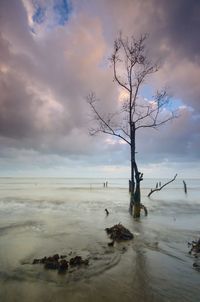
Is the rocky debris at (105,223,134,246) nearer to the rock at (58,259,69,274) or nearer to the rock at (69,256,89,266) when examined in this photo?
the rock at (69,256,89,266)

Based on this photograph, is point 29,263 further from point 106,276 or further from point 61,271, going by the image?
point 106,276

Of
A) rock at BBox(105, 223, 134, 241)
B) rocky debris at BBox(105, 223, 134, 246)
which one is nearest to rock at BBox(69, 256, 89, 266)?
rocky debris at BBox(105, 223, 134, 246)

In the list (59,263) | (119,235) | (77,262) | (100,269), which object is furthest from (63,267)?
(119,235)

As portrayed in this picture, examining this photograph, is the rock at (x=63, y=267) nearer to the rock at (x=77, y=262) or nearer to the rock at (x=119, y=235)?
the rock at (x=77, y=262)

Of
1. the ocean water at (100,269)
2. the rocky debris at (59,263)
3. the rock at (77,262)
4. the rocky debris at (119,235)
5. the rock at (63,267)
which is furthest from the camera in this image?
the rocky debris at (119,235)

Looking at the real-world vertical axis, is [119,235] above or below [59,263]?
above

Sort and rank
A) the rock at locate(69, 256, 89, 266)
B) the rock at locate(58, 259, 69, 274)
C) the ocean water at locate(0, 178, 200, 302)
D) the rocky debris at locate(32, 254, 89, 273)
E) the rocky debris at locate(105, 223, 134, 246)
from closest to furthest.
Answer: the ocean water at locate(0, 178, 200, 302), the rock at locate(58, 259, 69, 274), the rocky debris at locate(32, 254, 89, 273), the rock at locate(69, 256, 89, 266), the rocky debris at locate(105, 223, 134, 246)

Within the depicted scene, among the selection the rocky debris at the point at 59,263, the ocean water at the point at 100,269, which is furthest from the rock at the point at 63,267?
the ocean water at the point at 100,269

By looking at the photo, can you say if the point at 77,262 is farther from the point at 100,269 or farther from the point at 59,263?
the point at 100,269

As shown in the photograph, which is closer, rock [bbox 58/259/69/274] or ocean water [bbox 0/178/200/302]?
ocean water [bbox 0/178/200/302]

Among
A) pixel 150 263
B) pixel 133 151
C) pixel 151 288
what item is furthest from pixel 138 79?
pixel 151 288

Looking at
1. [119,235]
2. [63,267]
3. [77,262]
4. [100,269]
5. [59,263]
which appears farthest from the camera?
[119,235]

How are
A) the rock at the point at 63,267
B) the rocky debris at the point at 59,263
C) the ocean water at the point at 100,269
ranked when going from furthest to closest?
the rocky debris at the point at 59,263
the rock at the point at 63,267
the ocean water at the point at 100,269

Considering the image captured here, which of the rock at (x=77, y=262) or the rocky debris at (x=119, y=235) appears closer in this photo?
the rock at (x=77, y=262)
